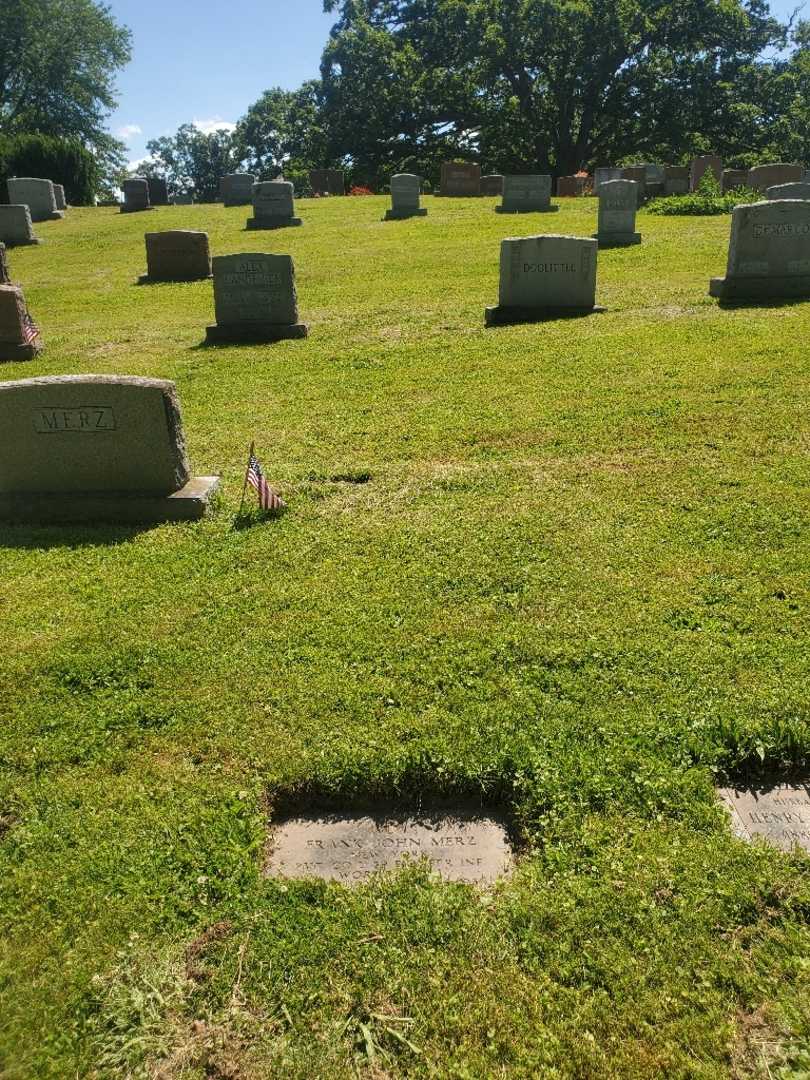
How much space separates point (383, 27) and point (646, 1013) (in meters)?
50.0

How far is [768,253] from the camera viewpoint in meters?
11.9

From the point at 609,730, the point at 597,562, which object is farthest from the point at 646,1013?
the point at 597,562

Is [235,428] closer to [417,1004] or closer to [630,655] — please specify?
[630,655]

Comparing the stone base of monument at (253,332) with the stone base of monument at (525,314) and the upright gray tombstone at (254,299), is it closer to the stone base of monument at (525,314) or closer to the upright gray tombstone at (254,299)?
the upright gray tombstone at (254,299)

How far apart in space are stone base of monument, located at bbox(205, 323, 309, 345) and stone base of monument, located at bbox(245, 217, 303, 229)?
42.5ft

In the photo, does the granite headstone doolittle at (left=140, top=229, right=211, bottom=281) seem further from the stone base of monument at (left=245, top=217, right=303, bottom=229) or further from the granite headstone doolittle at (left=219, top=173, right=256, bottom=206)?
the granite headstone doolittle at (left=219, top=173, right=256, bottom=206)

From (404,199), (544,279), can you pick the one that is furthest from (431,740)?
(404,199)

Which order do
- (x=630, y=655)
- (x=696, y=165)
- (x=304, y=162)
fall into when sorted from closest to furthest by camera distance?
1. (x=630, y=655)
2. (x=696, y=165)
3. (x=304, y=162)

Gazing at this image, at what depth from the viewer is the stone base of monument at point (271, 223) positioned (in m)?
24.0

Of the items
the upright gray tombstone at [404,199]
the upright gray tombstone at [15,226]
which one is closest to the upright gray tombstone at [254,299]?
the upright gray tombstone at [404,199]

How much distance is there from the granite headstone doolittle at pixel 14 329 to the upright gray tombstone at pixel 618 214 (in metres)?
11.7

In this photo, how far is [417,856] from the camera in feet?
10.5

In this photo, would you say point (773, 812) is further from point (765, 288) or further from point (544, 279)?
point (765, 288)

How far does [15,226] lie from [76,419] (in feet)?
68.0
